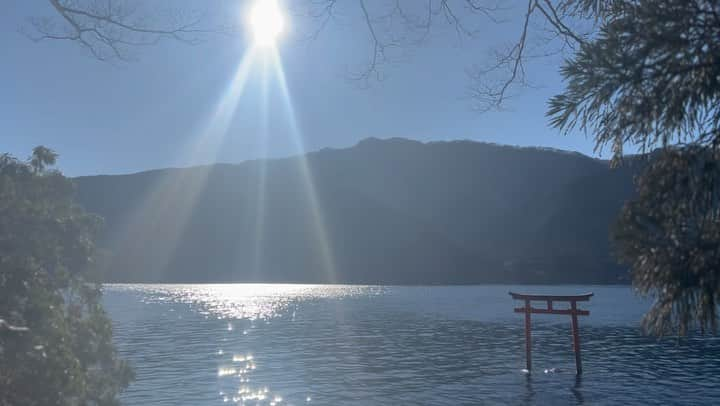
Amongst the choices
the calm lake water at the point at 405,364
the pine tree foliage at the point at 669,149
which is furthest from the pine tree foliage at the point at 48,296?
the calm lake water at the point at 405,364

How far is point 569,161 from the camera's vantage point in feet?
654

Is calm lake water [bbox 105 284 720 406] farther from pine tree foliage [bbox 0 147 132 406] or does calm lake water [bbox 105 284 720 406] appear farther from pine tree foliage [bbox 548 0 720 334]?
pine tree foliage [bbox 548 0 720 334]

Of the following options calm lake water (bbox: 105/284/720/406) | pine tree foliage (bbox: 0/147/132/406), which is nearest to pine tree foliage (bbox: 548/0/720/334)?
pine tree foliage (bbox: 0/147/132/406)

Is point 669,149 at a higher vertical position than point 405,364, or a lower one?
higher

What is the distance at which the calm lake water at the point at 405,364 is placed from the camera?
2503cm

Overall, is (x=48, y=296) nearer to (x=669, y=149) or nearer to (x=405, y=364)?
(x=669, y=149)

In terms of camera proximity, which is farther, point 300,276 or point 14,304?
point 300,276

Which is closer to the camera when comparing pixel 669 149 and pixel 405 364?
pixel 669 149

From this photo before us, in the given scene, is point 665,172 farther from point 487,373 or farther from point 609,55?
point 487,373

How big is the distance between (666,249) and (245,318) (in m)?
71.6

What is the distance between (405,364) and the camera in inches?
1375

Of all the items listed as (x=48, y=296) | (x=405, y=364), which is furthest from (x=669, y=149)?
(x=405, y=364)

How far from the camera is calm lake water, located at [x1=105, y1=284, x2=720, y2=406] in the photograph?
25.0m

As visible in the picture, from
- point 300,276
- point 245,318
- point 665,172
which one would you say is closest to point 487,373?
point 665,172
